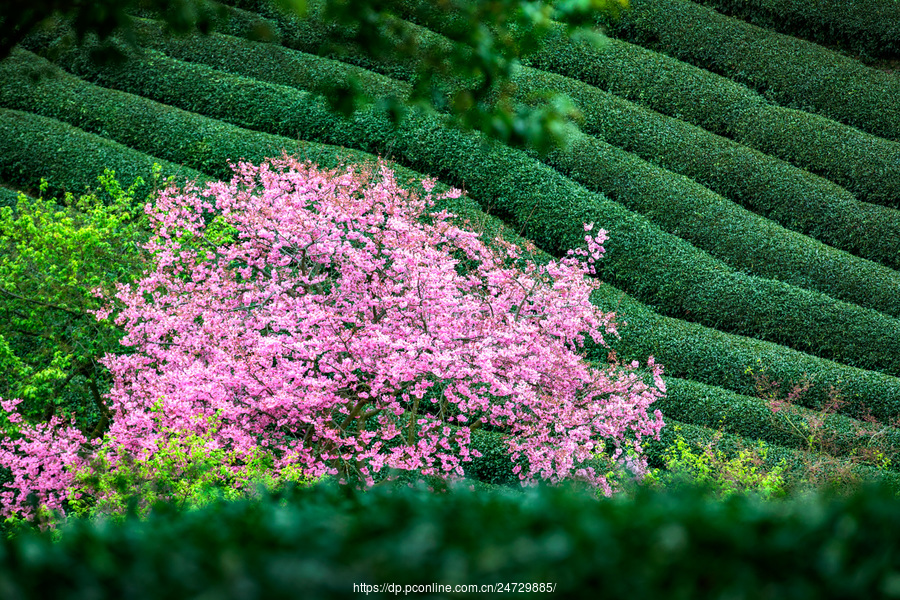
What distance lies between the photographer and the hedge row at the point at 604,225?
18.1m

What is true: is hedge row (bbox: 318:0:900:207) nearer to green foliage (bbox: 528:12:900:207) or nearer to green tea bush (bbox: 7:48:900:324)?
green foliage (bbox: 528:12:900:207)

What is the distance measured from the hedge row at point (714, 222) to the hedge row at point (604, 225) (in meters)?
0.70

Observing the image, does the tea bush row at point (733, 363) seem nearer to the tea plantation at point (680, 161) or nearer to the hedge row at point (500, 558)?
A: the tea plantation at point (680, 161)

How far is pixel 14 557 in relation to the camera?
2.88 meters

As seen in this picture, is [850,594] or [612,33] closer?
[850,594]

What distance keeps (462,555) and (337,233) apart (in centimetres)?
925

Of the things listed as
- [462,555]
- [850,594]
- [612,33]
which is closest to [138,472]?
[462,555]

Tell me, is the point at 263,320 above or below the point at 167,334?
above

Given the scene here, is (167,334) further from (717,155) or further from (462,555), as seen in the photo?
(717,155)

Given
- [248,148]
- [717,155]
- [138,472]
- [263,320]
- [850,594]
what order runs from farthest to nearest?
1. [717,155]
2. [248,148]
3. [263,320]
4. [138,472]
5. [850,594]

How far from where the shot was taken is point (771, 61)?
24.7 metres

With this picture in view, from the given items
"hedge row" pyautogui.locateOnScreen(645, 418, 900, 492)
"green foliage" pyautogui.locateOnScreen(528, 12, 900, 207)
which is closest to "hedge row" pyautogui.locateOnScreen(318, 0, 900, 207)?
"green foliage" pyautogui.locateOnScreen(528, 12, 900, 207)

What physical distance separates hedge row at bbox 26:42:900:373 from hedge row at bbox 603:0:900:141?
8.69 m

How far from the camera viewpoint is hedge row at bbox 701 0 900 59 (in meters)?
25.7
